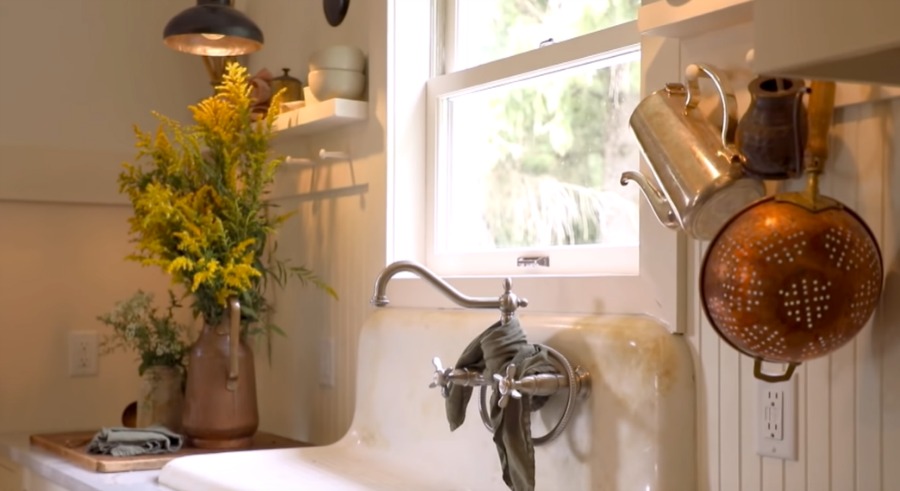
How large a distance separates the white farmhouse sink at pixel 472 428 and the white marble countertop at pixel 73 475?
67 mm

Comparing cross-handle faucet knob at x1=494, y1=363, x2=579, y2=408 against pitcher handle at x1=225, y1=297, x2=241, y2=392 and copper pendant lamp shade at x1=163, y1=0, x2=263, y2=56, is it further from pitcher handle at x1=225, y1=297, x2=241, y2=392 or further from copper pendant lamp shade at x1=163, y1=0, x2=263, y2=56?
copper pendant lamp shade at x1=163, y1=0, x2=263, y2=56

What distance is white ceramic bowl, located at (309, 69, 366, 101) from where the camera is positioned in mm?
2285

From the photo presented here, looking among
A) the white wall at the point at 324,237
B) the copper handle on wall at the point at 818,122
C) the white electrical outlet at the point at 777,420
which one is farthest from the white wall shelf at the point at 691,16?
the white wall at the point at 324,237

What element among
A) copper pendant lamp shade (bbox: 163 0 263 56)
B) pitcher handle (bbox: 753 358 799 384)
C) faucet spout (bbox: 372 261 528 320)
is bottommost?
pitcher handle (bbox: 753 358 799 384)

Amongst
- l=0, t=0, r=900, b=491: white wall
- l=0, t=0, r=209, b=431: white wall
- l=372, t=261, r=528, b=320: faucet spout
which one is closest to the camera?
l=372, t=261, r=528, b=320: faucet spout

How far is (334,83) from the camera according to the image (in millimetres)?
2287

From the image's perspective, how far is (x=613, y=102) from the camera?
6.17 feet

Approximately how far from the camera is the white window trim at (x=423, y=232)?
5.13 feet

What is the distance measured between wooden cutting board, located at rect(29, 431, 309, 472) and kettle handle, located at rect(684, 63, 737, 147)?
1271 millimetres

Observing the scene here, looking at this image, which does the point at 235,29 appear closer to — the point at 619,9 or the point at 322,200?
the point at 322,200

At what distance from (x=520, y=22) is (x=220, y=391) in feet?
3.14

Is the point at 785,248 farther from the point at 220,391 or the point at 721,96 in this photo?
the point at 220,391

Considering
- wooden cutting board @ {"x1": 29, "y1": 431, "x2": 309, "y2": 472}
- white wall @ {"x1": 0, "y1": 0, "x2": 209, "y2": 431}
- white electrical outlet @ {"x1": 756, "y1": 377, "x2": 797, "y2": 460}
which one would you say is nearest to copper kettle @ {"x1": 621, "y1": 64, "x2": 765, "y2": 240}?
white electrical outlet @ {"x1": 756, "y1": 377, "x2": 797, "y2": 460}

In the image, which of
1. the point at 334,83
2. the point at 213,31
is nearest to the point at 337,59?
the point at 334,83
